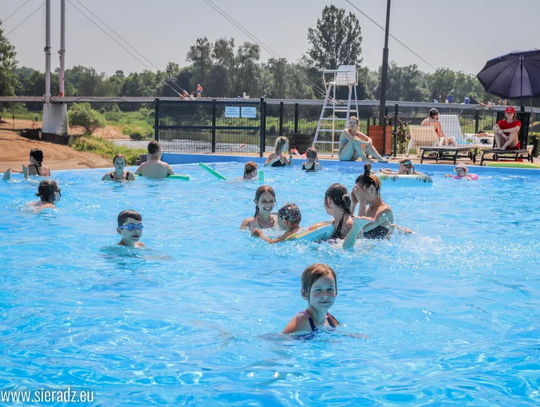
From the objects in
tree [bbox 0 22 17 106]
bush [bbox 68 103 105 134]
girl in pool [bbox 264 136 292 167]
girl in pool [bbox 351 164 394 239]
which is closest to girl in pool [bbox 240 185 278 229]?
girl in pool [bbox 351 164 394 239]

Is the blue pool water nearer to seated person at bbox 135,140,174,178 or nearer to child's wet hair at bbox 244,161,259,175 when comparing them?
child's wet hair at bbox 244,161,259,175

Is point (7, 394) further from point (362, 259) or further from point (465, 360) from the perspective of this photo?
point (362, 259)

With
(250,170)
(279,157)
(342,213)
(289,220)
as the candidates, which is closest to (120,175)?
(250,170)

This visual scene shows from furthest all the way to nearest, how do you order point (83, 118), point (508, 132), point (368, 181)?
point (83, 118) < point (508, 132) < point (368, 181)

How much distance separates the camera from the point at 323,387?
11.8 feet

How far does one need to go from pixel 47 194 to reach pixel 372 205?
4.71 metres

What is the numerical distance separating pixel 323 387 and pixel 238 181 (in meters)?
9.57

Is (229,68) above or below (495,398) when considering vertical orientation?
above

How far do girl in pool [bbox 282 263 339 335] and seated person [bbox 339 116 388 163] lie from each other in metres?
12.3

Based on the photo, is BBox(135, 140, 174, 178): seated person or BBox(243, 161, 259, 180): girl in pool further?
BBox(135, 140, 174, 178): seated person

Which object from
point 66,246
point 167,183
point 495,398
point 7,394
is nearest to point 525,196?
point 167,183

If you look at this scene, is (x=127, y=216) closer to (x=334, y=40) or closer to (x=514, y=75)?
(x=514, y=75)

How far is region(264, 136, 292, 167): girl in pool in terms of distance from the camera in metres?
15.0

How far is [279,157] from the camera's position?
607 inches
